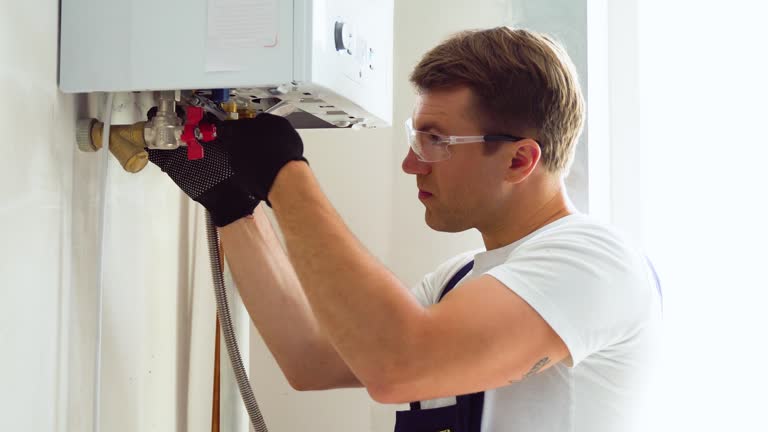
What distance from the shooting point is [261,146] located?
36.6 inches

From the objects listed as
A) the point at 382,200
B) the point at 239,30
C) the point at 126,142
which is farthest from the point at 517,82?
the point at 382,200

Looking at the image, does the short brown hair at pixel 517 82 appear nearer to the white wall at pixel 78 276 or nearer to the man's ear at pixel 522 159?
the man's ear at pixel 522 159

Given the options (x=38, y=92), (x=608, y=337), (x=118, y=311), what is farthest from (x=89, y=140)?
(x=608, y=337)

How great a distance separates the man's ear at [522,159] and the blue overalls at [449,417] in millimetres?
314

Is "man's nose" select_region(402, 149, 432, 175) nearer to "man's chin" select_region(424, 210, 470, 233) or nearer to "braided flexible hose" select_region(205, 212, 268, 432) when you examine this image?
"man's chin" select_region(424, 210, 470, 233)

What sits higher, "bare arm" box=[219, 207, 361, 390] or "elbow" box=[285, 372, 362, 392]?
"bare arm" box=[219, 207, 361, 390]

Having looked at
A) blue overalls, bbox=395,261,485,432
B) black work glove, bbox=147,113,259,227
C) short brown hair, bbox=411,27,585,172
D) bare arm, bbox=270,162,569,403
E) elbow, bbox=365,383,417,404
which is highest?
Answer: short brown hair, bbox=411,27,585,172

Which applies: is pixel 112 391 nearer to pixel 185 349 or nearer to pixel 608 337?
pixel 185 349

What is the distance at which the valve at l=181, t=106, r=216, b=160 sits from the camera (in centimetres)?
92

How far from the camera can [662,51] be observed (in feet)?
5.32

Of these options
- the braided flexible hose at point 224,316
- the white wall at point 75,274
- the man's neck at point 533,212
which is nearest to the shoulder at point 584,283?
the man's neck at point 533,212

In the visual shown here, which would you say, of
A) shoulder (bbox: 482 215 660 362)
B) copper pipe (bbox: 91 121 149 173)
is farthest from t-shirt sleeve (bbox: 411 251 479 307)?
copper pipe (bbox: 91 121 149 173)

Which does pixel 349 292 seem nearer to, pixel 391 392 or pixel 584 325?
pixel 391 392

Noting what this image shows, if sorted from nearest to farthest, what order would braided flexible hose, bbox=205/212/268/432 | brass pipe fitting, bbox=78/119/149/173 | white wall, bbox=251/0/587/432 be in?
1. brass pipe fitting, bbox=78/119/149/173
2. braided flexible hose, bbox=205/212/268/432
3. white wall, bbox=251/0/587/432
